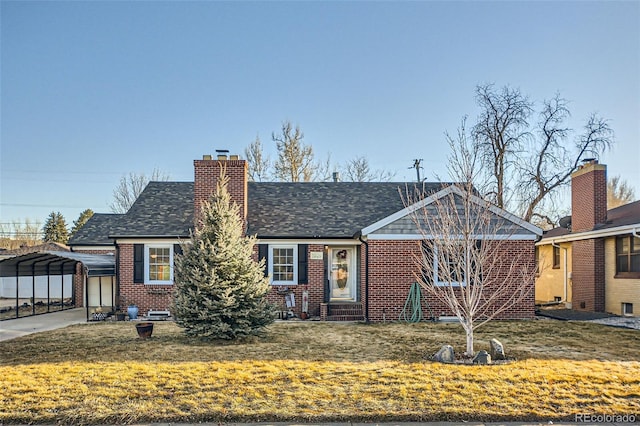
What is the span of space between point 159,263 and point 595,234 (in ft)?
49.6

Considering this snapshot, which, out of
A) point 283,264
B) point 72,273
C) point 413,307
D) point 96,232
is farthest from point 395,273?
point 96,232

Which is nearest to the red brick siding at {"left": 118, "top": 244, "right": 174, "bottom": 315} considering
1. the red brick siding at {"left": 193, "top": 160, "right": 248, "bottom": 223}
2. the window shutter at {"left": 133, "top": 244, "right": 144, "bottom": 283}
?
the window shutter at {"left": 133, "top": 244, "right": 144, "bottom": 283}

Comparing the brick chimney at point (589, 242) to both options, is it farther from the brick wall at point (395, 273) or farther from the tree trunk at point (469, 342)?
the tree trunk at point (469, 342)

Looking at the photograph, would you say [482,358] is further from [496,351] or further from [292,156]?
[292,156]

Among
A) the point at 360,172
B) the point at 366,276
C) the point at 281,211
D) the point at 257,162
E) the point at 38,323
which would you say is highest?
the point at 257,162

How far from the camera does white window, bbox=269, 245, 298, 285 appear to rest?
→ 14516mm

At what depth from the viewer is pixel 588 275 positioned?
51.9ft

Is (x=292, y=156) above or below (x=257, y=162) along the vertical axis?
above

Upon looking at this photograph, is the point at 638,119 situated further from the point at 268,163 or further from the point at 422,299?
the point at 268,163

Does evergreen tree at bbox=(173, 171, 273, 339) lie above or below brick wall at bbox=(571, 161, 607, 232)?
below

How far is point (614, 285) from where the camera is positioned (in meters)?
14.8

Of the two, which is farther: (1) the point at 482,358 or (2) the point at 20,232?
(2) the point at 20,232

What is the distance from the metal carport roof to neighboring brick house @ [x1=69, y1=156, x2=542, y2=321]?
666 mm

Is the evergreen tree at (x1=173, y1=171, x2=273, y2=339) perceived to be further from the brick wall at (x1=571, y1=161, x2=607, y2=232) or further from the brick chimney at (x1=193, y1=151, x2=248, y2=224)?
the brick wall at (x1=571, y1=161, x2=607, y2=232)
